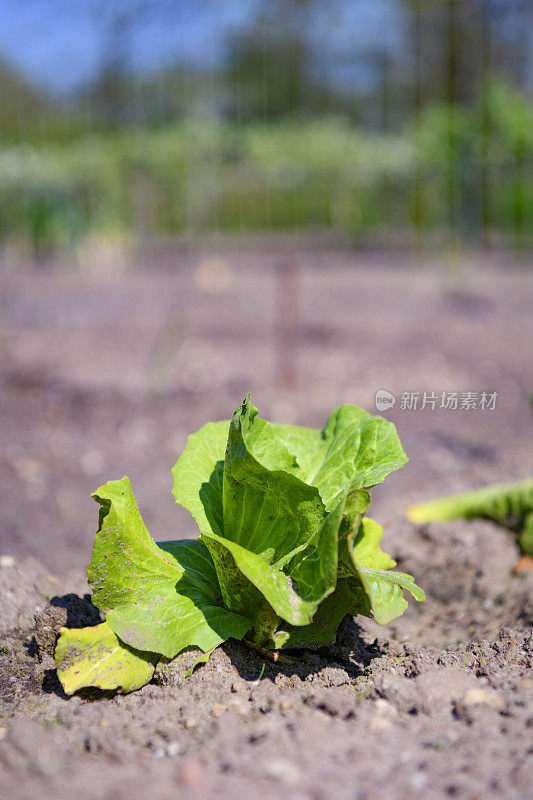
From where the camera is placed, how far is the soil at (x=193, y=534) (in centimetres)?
143

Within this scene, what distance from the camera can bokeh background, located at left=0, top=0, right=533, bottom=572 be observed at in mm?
4148

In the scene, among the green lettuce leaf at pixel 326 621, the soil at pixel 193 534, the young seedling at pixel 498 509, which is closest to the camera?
the soil at pixel 193 534

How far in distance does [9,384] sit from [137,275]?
6.39 metres

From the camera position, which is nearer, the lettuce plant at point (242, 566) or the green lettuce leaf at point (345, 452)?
the lettuce plant at point (242, 566)

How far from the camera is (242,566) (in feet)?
5.33

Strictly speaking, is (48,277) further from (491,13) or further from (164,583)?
(164,583)

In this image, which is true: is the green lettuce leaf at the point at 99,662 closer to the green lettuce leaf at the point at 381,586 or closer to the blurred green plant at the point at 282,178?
the green lettuce leaf at the point at 381,586

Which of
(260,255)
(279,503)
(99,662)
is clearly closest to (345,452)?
(279,503)

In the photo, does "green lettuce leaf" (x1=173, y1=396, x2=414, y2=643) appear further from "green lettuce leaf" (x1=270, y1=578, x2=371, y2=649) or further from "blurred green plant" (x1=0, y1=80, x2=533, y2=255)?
"blurred green plant" (x1=0, y1=80, x2=533, y2=255)

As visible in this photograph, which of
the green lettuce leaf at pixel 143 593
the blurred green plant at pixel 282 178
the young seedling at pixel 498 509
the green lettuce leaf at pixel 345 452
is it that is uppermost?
the blurred green plant at pixel 282 178

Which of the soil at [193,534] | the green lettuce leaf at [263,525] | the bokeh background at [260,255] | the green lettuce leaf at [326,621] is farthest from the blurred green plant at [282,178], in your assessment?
the green lettuce leaf at [326,621]

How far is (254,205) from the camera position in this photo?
15.9m

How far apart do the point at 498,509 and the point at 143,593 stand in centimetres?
159

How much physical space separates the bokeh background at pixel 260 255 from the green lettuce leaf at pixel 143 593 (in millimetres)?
1087
